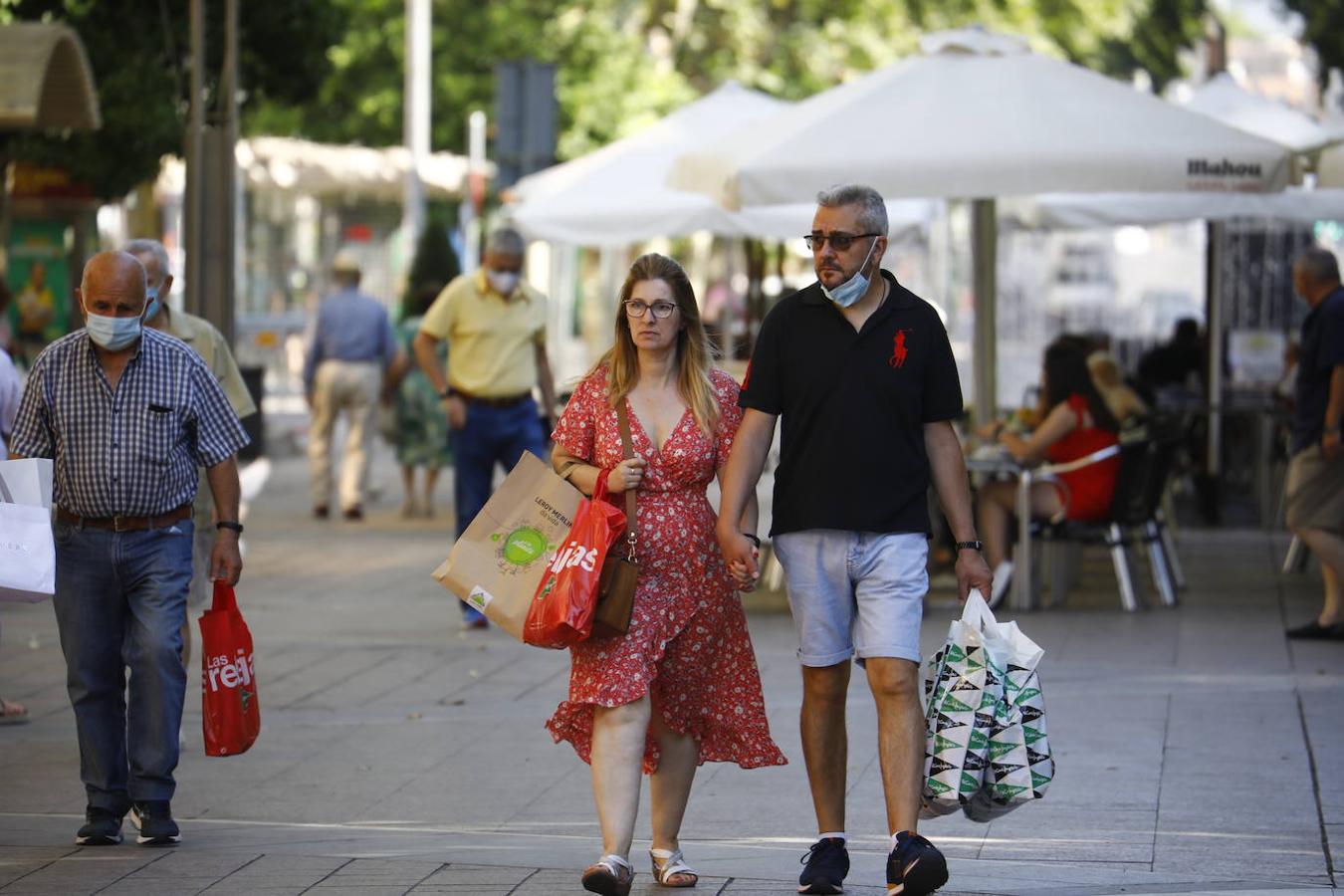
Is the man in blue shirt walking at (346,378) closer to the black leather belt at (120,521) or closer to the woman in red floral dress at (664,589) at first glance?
the black leather belt at (120,521)

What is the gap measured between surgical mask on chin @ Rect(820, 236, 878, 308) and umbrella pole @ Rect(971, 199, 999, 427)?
24.3 ft

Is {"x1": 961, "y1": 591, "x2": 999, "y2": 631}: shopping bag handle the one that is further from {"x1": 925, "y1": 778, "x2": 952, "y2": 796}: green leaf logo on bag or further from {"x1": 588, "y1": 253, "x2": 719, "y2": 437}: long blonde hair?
{"x1": 588, "y1": 253, "x2": 719, "y2": 437}: long blonde hair

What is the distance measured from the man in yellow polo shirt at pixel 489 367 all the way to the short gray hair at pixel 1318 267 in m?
3.75

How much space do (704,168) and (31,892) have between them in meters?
6.79

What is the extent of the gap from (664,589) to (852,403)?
701mm

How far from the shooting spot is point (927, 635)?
35.9 feet

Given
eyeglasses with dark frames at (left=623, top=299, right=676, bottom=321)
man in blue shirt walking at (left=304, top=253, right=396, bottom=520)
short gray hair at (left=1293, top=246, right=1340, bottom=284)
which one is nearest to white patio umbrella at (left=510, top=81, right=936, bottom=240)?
man in blue shirt walking at (left=304, top=253, right=396, bottom=520)

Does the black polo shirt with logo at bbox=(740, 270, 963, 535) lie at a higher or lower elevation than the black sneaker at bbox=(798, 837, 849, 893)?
higher

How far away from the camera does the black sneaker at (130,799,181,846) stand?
645 cm

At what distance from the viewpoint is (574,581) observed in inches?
224

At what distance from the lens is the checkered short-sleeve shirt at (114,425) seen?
643 cm

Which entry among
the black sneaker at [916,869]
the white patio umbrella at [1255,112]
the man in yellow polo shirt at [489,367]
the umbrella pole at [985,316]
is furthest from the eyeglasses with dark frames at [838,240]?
the white patio umbrella at [1255,112]

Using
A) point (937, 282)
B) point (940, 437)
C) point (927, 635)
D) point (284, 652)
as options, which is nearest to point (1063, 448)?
point (927, 635)

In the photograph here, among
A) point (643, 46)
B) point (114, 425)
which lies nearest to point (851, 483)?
point (114, 425)
